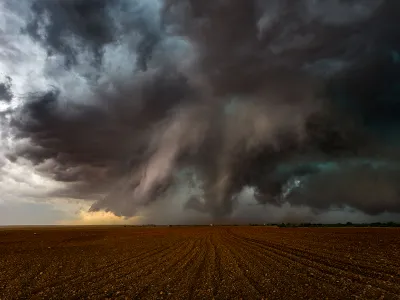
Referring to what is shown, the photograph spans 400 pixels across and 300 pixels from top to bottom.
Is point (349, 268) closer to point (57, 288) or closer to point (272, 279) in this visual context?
point (272, 279)

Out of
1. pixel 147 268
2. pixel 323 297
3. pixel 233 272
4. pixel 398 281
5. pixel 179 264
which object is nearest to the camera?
pixel 323 297

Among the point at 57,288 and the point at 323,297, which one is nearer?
the point at 323,297

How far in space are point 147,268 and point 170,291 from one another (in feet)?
30.7

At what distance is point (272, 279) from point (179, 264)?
33.7ft

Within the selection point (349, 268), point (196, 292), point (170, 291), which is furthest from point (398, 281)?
point (170, 291)

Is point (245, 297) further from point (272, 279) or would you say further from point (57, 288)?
point (57, 288)

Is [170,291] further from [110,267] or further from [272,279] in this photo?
[110,267]

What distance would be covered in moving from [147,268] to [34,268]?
1039cm

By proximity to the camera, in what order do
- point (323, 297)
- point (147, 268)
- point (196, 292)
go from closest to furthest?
point (323, 297) < point (196, 292) < point (147, 268)

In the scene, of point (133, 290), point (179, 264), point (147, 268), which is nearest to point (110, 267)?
point (147, 268)

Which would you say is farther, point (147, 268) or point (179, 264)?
point (179, 264)

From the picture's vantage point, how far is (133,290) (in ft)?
61.6

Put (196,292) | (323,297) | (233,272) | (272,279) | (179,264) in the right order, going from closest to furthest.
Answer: (323,297) < (196,292) < (272,279) < (233,272) < (179,264)

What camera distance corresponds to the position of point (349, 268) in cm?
2438
